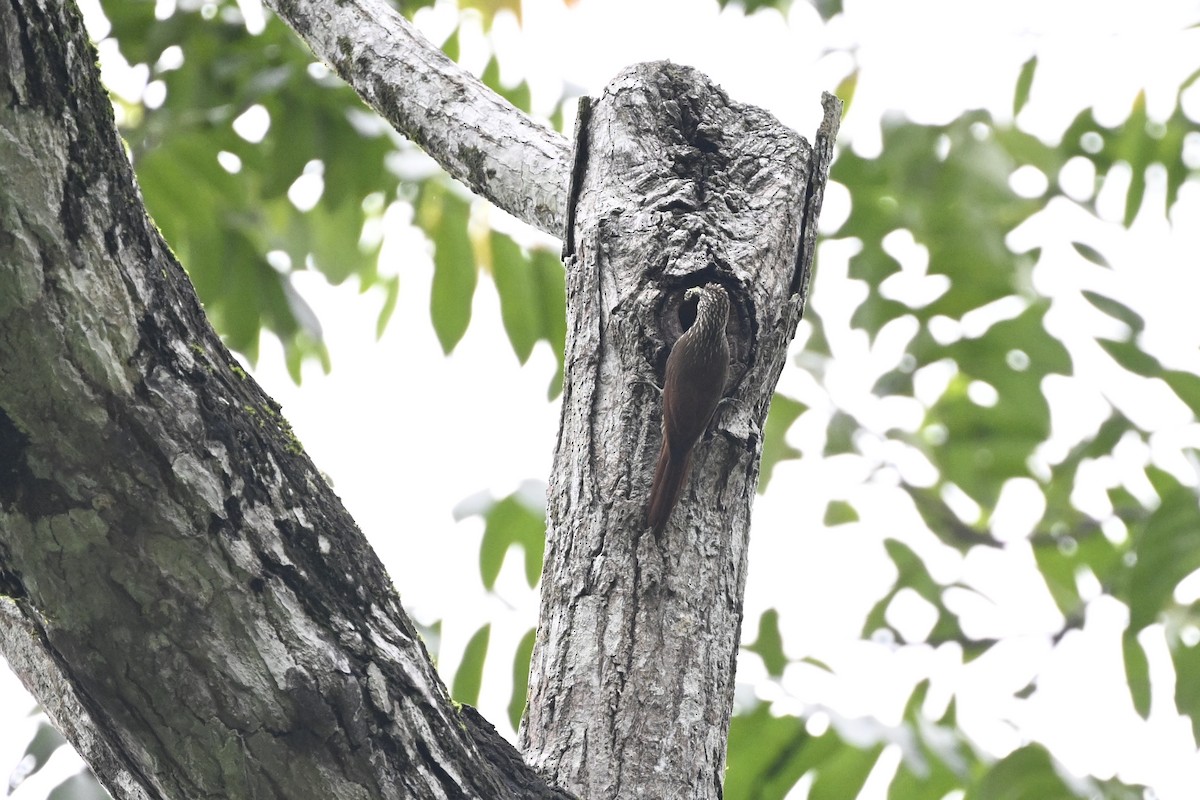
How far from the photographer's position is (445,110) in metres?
2.87

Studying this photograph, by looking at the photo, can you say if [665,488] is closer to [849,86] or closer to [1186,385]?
[1186,385]

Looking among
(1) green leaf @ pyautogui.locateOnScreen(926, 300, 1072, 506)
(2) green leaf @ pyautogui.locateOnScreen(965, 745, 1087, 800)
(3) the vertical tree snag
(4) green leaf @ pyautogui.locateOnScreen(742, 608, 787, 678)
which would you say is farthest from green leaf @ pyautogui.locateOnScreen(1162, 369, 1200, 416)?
(3) the vertical tree snag

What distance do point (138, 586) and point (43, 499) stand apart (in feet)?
0.52

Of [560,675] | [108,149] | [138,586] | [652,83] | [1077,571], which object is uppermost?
[1077,571]

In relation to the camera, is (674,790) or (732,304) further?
(732,304)

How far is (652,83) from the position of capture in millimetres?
2607

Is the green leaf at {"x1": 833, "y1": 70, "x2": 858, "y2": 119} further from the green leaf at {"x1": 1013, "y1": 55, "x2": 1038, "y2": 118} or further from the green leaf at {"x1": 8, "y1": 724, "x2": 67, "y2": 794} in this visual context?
the green leaf at {"x1": 8, "y1": 724, "x2": 67, "y2": 794}

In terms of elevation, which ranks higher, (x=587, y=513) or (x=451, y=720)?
(x=587, y=513)

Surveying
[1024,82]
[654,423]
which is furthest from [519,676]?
[1024,82]

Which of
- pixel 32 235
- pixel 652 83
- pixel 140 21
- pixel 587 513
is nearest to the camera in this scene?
pixel 32 235

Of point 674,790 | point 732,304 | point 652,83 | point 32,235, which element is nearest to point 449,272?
point 652,83

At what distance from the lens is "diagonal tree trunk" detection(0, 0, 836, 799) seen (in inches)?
56.2

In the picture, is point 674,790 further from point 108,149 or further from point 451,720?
point 108,149

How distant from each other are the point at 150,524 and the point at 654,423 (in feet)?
3.43
